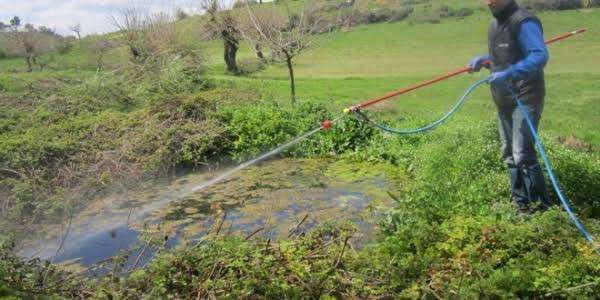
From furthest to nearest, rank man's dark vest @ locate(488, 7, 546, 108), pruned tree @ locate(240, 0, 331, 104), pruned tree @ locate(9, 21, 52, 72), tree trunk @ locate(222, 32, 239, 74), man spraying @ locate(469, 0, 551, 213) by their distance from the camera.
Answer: pruned tree @ locate(9, 21, 52, 72) → tree trunk @ locate(222, 32, 239, 74) → pruned tree @ locate(240, 0, 331, 104) → man's dark vest @ locate(488, 7, 546, 108) → man spraying @ locate(469, 0, 551, 213)

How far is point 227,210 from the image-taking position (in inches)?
316

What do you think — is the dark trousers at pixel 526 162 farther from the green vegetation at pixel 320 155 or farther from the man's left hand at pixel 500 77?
the man's left hand at pixel 500 77

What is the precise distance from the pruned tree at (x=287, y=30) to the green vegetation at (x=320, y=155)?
0.81 metres

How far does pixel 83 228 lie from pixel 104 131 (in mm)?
4170

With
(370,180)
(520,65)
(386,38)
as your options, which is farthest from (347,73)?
(520,65)

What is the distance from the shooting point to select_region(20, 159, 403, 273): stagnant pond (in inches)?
264

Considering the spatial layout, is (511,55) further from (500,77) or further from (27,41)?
(27,41)

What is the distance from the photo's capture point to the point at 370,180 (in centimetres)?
916

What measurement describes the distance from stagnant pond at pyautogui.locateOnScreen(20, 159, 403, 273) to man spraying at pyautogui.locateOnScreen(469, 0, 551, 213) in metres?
1.61

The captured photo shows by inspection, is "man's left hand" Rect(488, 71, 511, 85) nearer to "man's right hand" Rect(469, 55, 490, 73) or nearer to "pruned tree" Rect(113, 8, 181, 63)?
"man's right hand" Rect(469, 55, 490, 73)

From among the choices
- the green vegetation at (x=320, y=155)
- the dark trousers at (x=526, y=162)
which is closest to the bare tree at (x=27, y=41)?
the green vegetation at (x=320, y=155)

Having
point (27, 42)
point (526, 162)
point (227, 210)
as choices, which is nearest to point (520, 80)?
point (526, 162)

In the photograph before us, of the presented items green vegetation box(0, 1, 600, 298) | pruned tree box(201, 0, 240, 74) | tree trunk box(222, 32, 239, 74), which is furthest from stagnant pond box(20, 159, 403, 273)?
tree trunk box(222, 32, 239, 74)

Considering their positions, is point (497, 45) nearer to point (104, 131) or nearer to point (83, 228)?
point (83, 228)
